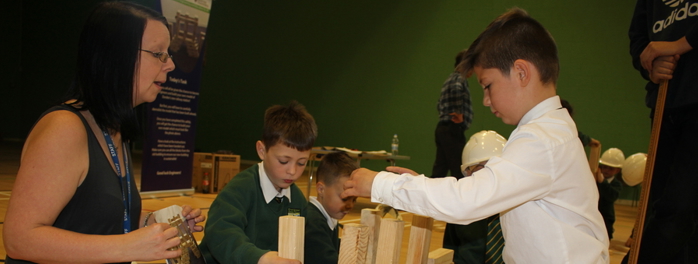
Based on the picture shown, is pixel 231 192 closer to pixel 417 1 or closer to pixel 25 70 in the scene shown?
pixel 417 1

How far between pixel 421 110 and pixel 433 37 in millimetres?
1586

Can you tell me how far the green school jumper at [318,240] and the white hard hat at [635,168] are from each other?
504 centimetres

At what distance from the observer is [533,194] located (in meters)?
1.37

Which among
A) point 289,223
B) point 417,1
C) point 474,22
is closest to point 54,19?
point 417,1

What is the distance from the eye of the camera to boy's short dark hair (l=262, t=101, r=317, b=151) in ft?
8.46

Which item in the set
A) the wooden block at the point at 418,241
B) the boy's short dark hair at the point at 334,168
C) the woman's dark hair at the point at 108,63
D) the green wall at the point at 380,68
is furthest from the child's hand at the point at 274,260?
the green wall at the point at 380,68

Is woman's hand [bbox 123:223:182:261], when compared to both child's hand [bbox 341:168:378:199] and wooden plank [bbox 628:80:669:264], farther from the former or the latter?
wooden plank [bbox 628:80:669:264]

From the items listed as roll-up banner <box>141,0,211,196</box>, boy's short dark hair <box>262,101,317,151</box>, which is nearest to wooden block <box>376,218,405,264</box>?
boy's short dark hair <box>262,101,317,151</box>

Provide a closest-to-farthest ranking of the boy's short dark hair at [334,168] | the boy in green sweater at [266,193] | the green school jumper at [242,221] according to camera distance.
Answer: the green school jumper at [242,221], the boy in green sweater at [266,193], the boy's short dark hair at [334,168]

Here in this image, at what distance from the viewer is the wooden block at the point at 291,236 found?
1.26m

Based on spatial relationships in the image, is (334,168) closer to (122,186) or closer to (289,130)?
(289,130)

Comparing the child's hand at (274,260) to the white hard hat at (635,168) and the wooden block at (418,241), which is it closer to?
the wooden block at (418,241)

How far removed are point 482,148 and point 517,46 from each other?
1604 mm

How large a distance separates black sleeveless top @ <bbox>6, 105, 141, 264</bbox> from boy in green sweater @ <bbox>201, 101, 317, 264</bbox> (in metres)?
0.49
